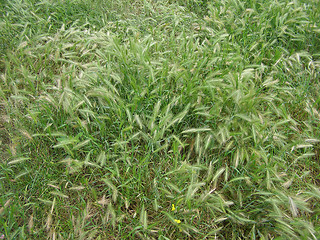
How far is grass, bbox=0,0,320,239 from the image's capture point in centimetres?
193

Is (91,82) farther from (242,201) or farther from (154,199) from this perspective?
(242,201)

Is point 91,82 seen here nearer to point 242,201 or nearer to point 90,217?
point 90,217

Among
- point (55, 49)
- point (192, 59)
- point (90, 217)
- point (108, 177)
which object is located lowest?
point (90, 217)

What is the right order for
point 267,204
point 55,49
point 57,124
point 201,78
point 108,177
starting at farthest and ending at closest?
point 55,49, point 201,78, point 57,124, point 108,177, point 267,204

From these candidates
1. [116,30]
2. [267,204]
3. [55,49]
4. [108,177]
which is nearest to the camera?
[267,204]

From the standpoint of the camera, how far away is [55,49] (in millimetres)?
2824

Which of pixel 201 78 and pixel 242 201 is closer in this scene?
pixel 242 201

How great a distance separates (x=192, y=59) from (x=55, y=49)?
1415 mm

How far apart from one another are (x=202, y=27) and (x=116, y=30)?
987 mm

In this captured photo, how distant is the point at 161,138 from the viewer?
7.33 feet

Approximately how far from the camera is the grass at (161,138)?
1.93 meters

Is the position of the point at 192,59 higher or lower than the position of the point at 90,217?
higher

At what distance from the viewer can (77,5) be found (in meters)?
3.20

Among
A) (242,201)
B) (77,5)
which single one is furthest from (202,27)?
(242,201)
